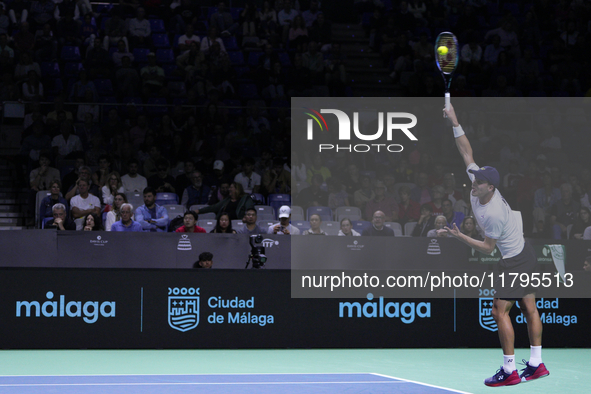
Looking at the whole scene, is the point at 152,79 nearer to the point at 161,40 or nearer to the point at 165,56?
the point at 165,56

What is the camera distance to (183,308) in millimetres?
9492

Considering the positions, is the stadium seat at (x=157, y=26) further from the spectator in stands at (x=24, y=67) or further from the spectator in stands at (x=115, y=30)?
the spectator in stands at (x=24, y=67)

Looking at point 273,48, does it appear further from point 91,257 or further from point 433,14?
point 91,257

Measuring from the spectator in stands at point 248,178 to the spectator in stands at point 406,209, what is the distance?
2302 millimetres

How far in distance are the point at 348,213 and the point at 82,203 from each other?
4.01 m

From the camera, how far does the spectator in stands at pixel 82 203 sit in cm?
1138

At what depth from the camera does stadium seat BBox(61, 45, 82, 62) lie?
568 inches

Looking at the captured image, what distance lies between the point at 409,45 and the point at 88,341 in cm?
947

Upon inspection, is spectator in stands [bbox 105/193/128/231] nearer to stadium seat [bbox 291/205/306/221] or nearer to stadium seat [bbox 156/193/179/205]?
stadium seat [bbox 156/193/179/205]

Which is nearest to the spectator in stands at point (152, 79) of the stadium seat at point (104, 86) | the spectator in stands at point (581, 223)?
the stadium seat at point (104, 86)

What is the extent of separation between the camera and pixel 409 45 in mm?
15922

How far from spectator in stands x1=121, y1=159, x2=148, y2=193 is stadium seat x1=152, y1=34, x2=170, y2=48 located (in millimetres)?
3639

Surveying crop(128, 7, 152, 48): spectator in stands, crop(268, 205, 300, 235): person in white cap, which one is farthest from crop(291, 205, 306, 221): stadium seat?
crop(128, 7, 152, 48): spectator in stands

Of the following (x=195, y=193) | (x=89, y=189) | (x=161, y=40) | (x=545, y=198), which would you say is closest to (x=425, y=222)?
(x=545, y=198)
